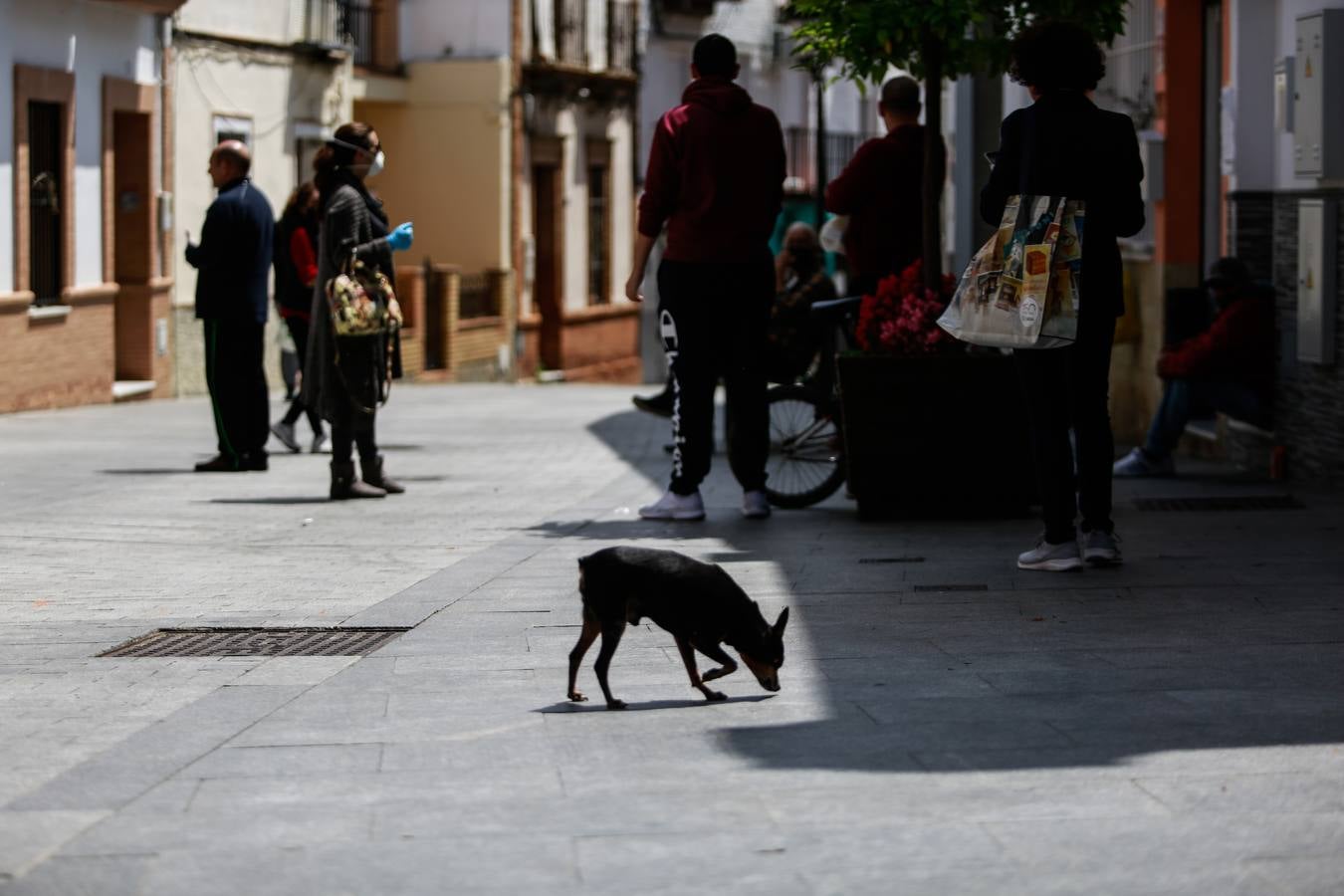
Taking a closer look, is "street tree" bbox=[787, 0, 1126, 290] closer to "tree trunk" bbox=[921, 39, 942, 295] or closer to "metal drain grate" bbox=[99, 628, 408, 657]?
"tree trunk" bbox=[921, 39, 942, 295]

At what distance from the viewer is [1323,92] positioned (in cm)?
1167

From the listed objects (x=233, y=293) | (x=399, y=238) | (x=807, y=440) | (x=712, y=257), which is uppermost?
(x=399, y=238)

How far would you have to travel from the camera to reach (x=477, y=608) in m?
7.92

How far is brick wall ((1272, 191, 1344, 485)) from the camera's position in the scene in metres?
11.8

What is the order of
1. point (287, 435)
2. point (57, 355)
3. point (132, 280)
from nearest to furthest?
point (287, 435), point (57, 355), point (132, 280)

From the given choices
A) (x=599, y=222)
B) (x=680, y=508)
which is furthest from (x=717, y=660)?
(x=599, y=222)

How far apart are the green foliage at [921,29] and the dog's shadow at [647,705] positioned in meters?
5.03

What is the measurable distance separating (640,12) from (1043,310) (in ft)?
115

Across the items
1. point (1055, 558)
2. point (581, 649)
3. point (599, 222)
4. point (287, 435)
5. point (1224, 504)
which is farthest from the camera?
point (599, 222)

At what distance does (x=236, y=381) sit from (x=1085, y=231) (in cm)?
644

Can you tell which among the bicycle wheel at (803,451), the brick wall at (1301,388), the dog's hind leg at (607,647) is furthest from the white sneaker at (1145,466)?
the dog's hind leg at (607,647)

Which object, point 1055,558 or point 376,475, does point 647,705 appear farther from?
point 376,475

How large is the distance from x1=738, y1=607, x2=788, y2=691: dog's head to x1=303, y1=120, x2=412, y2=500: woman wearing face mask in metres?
6.10

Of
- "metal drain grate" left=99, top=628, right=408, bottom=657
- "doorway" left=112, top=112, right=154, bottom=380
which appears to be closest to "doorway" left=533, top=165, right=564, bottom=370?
"doorway" left=112, top=112, right=154, bottom=380
